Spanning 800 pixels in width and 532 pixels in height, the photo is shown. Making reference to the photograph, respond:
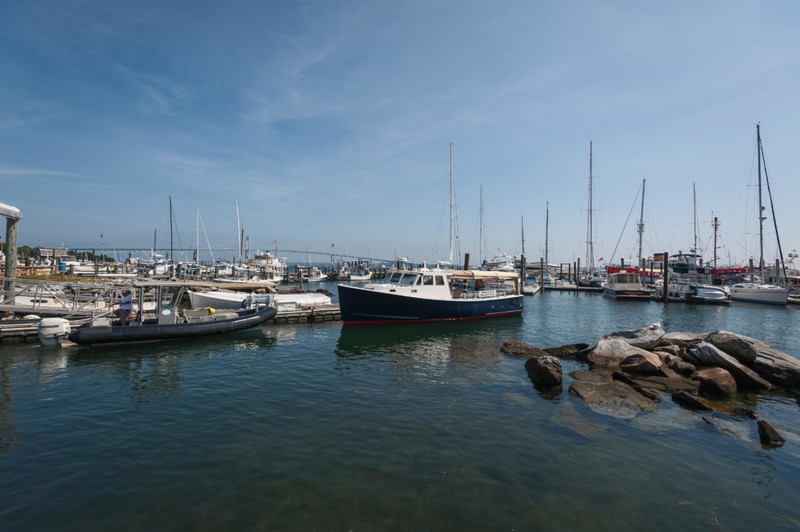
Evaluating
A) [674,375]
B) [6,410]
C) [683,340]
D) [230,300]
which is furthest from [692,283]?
[6,410]

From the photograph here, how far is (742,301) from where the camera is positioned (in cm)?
4041

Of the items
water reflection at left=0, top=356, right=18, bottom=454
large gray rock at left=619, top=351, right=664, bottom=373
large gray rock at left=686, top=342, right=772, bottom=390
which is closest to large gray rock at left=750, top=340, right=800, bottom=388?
large gray rock at left=686, top=342, right=772, bottom=390

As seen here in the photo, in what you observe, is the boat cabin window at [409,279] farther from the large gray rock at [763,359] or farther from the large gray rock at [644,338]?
the large gray rock at [763,359]

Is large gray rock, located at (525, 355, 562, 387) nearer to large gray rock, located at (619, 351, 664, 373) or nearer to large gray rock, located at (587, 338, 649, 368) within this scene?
large gray rock, located at (587, 338, 649, 368)

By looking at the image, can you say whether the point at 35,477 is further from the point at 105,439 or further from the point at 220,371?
the point at 220,371

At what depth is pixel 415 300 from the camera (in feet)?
75.0

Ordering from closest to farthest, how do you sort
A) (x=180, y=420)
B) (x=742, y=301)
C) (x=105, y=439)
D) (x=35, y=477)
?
(x=35, y=477)
(x=105, y=439)
(x=180, y=420)
(x=742, y=301)

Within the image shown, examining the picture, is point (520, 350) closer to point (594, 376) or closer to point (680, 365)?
point (594, 376)

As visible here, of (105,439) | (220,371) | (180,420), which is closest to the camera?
(105,439)

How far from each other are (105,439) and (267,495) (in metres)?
4.66

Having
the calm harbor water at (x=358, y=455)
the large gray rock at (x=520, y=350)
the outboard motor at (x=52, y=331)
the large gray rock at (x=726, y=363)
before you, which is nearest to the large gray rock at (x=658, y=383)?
the calm harbor water at (x=358, y=455)

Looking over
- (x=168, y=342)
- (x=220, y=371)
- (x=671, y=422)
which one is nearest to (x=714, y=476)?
(x=671, y=422)

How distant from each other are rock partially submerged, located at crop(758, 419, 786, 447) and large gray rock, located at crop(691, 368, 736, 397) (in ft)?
8.63

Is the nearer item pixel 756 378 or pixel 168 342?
pixel 756 378
